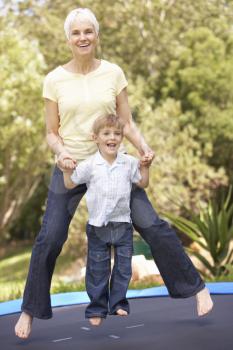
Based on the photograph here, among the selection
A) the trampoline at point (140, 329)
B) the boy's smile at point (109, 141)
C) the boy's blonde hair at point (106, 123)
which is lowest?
the trampoline at point (140, 329)

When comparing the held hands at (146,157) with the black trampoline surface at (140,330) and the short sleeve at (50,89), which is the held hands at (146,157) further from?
the black trampoline surface at (140,330)

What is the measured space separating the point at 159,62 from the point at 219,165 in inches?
96.3

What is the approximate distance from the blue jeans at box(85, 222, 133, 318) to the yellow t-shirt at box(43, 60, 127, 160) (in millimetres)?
288

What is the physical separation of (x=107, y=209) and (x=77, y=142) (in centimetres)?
26

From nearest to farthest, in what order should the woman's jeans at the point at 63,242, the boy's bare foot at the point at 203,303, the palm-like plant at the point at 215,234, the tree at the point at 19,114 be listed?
the woman's jeans at the point at 63,242 < the boy's bare foot at the point at 203,303 < the palm-like plant at the point at 215,234 < the tree at the point at 19,114

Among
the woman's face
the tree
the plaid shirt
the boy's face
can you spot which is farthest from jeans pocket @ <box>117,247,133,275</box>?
the tree

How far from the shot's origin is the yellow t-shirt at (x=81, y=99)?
8.20ft

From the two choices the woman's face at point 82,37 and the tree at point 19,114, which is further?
the tree at point 19,114

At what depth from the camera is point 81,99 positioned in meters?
2.49

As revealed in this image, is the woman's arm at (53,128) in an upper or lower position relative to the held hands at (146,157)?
upper


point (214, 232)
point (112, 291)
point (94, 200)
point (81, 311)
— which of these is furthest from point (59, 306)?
point (214, 232)

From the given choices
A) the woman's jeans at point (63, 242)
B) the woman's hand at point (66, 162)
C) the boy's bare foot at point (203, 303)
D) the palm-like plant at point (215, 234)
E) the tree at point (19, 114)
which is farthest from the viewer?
the tree at point (19, 114)

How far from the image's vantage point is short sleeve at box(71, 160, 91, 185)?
248 centimetres

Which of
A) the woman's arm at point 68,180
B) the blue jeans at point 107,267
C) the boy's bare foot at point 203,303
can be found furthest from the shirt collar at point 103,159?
the boy's bare foot at point 203,303
